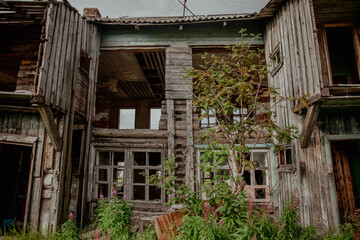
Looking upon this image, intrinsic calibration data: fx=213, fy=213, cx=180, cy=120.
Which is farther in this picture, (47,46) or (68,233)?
(47,46)

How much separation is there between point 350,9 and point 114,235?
29.3ft

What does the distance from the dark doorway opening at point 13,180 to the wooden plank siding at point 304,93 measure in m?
9.13

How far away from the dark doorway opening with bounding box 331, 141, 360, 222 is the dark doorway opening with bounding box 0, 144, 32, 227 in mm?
10928

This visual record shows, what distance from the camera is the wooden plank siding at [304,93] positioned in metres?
5.12

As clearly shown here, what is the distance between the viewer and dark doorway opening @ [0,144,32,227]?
7.88 meters

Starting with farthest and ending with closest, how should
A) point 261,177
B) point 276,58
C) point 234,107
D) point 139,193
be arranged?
point 139,193, point 261,177, point 276,58, point 234,107

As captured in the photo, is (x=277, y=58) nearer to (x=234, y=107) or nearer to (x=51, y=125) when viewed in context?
(x=234, y=107)

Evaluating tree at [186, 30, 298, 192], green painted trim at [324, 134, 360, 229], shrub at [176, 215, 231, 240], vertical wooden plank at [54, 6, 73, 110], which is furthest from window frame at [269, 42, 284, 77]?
vertical wooden plank at [54, 6, 73, 110]

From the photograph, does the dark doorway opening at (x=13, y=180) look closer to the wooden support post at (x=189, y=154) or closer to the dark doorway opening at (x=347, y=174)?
the wooden support post at (x=189, y=154)

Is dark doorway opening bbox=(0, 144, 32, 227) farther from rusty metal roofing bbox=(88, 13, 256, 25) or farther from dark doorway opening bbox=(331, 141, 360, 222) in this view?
dark doorway opening bbox=(331, 141, 360, 222)

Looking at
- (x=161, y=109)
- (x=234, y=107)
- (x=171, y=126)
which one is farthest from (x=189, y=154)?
(x=234, y=107)

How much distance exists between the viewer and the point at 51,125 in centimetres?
573

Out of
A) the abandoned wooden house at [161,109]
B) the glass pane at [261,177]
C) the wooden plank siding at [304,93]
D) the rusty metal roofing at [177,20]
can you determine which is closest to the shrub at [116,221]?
Answer: the abandoned wooden house at [161,109]

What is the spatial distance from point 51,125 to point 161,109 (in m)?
3.51
